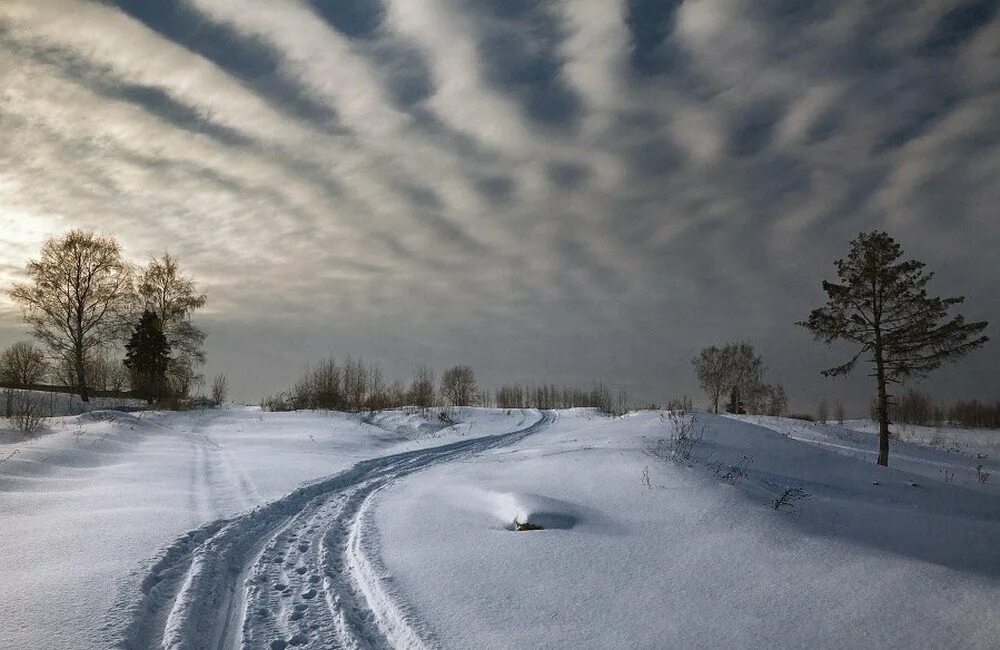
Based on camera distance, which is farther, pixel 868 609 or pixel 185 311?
pixel 185 311

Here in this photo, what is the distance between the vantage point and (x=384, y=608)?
4.26 meters

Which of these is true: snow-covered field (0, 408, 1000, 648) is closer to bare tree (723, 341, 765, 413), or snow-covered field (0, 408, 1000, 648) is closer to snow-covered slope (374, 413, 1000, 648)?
snow-covered slope (374, 413, 1000, 648)

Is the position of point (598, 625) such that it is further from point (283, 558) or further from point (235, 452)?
point (235, 452)

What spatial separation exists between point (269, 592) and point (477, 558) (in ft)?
6.09

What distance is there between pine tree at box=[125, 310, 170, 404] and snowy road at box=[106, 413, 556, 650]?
98.1ft

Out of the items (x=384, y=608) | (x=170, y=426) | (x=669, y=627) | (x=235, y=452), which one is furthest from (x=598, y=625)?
(x=170, y=426)

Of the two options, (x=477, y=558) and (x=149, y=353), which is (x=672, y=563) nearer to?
(x=477, y=558)

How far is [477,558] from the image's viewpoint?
5.29 m

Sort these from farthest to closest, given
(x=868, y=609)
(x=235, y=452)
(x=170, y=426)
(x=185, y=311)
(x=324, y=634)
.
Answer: (x=185, y=311) < (x=170, y=426) < (x=235, y=452) < (x=868, y=609) < (x=324, y=634)

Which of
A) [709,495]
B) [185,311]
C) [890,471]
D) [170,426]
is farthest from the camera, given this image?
[185,311]

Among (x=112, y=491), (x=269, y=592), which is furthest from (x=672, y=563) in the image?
(x=112, y=491)

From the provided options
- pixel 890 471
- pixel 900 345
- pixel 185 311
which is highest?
pixel 185 311

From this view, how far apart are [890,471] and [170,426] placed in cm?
2127

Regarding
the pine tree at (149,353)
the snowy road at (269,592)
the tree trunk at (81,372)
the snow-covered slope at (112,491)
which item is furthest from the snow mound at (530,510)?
the pine tree at (149,353)
